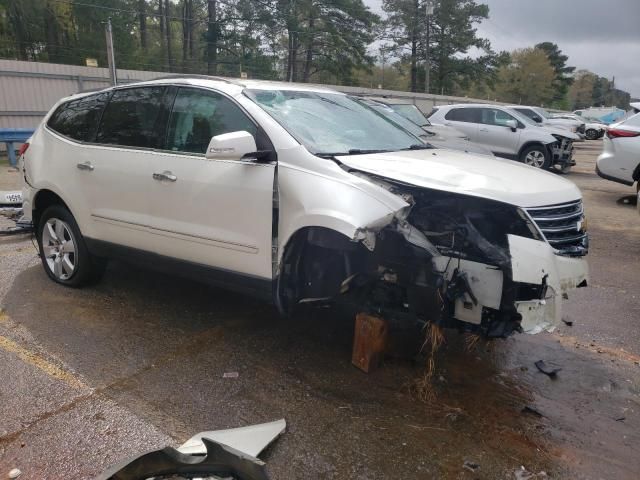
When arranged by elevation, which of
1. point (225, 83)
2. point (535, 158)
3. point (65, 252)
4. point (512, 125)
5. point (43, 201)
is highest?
point (225, 83)

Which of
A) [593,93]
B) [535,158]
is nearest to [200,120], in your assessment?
[535,158]

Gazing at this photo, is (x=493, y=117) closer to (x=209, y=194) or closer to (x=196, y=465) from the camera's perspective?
(x=209, y=194)

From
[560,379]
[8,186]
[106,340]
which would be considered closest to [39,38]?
→ [8,186]

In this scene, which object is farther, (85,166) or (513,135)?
(513,135)

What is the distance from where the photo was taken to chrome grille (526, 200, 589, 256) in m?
3.14

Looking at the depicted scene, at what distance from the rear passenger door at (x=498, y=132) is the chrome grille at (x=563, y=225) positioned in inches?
443

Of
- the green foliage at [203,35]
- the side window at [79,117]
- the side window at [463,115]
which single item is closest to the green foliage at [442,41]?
the green foliage at [203,35]

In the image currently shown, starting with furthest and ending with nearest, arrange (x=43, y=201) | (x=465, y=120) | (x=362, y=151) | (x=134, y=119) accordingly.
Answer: (x=465, y=120), (x=43, y=201), (x=134, y=119), (x=362, y=151)

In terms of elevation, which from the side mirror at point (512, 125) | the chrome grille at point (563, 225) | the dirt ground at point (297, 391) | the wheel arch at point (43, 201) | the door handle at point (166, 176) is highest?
the side mirror at point (512, 125)

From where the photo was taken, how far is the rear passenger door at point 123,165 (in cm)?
416

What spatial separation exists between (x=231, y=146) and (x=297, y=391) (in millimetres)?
1565

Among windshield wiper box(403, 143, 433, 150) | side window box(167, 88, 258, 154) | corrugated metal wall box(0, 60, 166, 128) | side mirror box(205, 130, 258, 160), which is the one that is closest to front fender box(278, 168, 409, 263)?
side mirror box(205, 130, 258, 160)

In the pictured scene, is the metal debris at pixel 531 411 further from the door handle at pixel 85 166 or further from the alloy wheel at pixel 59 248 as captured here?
the alloy wheel at pixel 59 248

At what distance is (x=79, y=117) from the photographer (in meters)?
4.81
